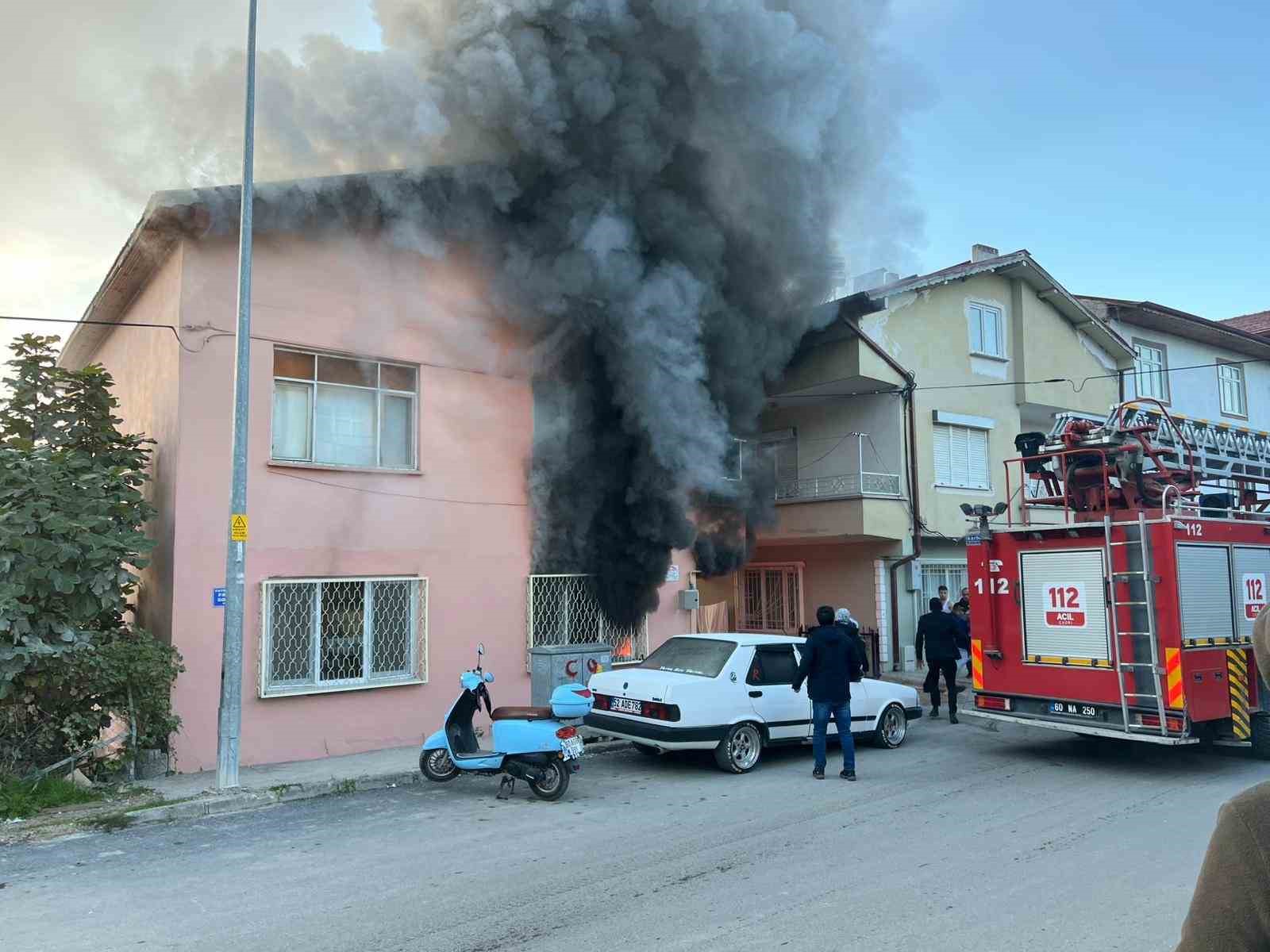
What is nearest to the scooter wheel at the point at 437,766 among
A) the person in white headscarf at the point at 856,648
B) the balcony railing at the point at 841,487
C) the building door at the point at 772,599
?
the person in white headscarf at the point at 856,648

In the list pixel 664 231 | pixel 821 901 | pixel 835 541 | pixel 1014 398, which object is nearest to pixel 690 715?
pixel 821 901

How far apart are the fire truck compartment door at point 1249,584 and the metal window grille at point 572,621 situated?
728cm

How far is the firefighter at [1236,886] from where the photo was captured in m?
1.64

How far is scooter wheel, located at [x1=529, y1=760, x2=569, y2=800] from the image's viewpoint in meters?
8.49

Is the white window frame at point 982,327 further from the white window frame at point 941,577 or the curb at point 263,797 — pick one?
the curb at point 263,797

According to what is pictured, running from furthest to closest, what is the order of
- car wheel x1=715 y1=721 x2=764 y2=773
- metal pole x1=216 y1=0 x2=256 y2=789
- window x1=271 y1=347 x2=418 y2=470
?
window x1=271 y1=347 x2=418 y2=470 < car wheel x1=715 y1=721 x2=764 y2=773 < metal pole x1=216 y1=0 x2=256 y2=789

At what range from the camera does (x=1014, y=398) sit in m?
21.1

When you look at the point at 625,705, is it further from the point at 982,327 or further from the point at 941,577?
the point at 982,327

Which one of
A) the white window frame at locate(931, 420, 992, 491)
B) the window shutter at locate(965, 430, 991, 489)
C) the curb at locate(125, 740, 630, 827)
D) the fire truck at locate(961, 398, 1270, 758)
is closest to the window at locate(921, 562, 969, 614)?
the white window frame at locate(931, 420, 992, 491)

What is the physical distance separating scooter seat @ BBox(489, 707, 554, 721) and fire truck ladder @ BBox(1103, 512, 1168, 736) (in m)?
5.68

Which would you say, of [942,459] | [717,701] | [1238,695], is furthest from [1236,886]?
[942,459]

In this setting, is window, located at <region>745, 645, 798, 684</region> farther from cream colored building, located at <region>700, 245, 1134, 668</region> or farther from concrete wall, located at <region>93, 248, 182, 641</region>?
cream colored building, located at <region>700, 245, 1134, 668</region>

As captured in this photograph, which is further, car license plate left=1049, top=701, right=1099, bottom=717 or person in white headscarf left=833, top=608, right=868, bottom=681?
car license plate left=1049, top=701, right=1099, bottom=717

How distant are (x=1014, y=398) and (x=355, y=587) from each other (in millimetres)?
15455
